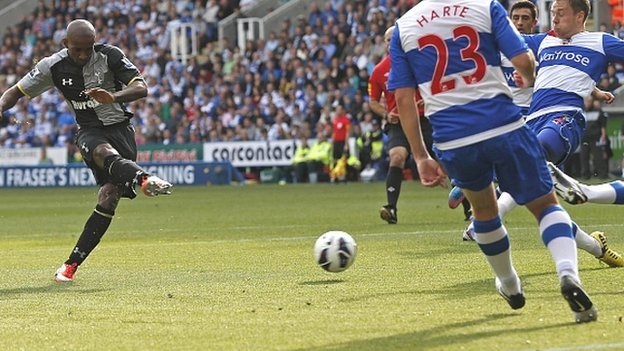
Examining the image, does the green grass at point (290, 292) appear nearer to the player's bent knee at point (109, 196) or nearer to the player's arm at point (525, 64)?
the player's bent knee at point (109, 196)

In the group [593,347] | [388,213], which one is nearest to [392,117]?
[388,213]

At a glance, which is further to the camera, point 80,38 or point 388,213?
point 388,213

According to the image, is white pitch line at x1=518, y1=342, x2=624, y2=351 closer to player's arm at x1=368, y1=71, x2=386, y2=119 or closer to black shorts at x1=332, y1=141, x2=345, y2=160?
player's arm at x1=368, y1=71, x2=386, y2=119

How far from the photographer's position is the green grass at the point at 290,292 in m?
7.19

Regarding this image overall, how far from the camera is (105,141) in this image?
11461 millimetres

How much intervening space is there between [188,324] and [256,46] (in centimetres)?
3316

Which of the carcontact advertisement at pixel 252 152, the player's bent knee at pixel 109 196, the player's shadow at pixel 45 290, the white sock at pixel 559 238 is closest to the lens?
the white sock at pixel 559 238

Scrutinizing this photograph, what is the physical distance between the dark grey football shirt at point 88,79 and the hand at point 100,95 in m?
0.59

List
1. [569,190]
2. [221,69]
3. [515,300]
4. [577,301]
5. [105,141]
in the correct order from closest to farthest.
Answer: [577,301] → [515,300] → [569,190] → [105,141] → [221,69]

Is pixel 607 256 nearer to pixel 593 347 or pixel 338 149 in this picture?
pixel 593 347

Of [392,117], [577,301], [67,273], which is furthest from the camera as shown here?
[392,117]

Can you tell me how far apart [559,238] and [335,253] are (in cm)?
272

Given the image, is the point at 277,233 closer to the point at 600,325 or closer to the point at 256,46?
the point at 600,325

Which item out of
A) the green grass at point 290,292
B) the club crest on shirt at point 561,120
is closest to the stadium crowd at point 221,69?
the green grass at point 290,292
